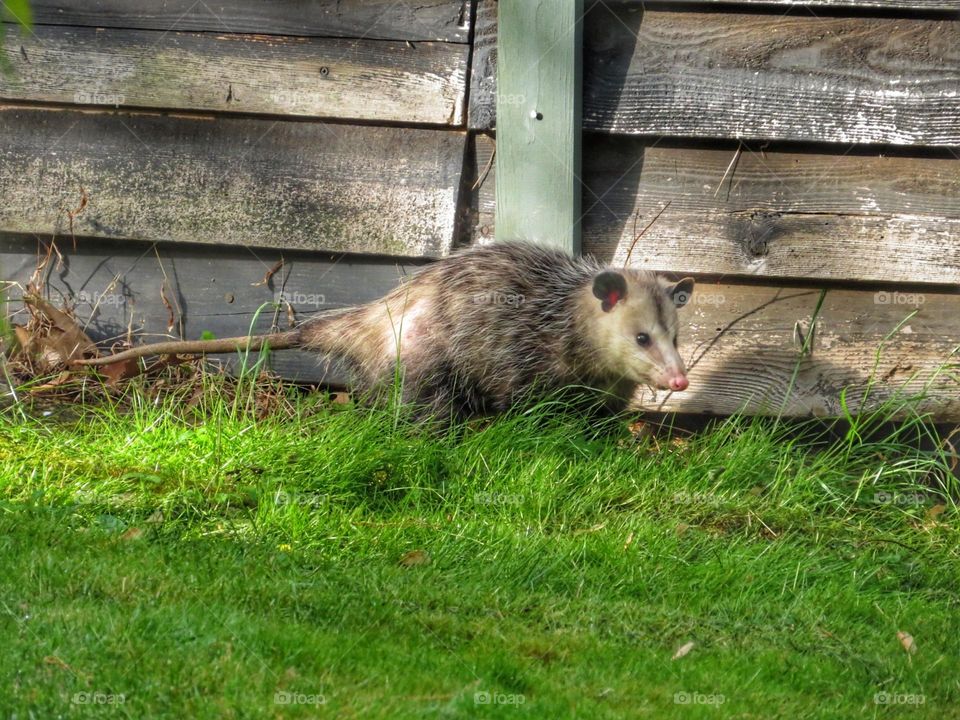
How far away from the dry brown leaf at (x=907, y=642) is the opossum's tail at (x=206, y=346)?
2.91 metres

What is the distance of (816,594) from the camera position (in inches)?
143

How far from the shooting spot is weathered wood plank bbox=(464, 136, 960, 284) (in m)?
4.96

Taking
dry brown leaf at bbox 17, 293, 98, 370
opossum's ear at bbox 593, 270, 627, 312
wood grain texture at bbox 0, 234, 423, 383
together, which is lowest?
dry brown leaf at bbox 17, 293, 98, 370

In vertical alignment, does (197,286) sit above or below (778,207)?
below

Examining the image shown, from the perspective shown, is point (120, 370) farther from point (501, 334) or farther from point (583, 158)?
point (583, 158)

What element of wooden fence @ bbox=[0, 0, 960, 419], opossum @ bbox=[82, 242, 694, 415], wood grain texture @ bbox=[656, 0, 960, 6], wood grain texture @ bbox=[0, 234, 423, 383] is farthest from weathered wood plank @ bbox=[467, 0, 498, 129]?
wood grain texture @ bbox=[656, 0, 960, 6]

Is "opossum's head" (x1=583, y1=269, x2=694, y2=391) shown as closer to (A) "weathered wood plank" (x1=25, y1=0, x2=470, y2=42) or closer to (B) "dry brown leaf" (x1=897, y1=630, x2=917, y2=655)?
(A) "weathered wood plank" (x1=25, y1=0, x2=470, y2=42)

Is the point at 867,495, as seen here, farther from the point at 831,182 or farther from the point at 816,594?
the point at 831,182

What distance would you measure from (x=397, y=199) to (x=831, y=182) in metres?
2.05

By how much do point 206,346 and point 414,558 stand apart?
1.85 metres

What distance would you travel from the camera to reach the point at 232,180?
16.8 feet

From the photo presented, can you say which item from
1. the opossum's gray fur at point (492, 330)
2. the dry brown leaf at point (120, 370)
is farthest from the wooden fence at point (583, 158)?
the dry brown leaf at point (120, 370)

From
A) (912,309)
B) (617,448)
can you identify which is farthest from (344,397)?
(912,309)

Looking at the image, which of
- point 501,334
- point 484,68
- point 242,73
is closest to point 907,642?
point 501,334
